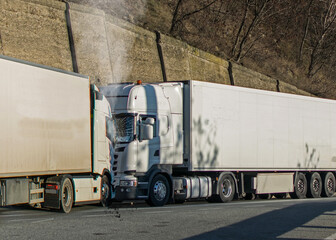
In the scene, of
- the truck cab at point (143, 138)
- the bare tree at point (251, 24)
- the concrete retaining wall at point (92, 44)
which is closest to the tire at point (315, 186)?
the truck cab at point (143, 138)

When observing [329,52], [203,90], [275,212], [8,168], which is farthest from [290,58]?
[8,168]

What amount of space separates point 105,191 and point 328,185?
1213cm

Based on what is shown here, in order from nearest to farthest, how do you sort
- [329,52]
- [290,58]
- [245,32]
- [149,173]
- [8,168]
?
[8,168], [149,173], [245,32], [290,58], [329,52]

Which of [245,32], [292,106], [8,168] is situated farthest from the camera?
[245,32]

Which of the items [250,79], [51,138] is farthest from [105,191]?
[250,79]

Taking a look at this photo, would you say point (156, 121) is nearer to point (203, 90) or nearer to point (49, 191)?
point (203, 90)

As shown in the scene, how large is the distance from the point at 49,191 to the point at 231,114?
330 inches

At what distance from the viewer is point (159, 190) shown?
20.5m

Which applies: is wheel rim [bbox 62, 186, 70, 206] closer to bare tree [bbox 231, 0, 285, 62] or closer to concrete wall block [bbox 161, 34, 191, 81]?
concrete wall block [bbox 161, 34, 191, 81]

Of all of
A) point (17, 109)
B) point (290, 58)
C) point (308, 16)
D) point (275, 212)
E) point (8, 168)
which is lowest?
point (275, 212)

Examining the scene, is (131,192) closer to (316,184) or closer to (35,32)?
(316,184)

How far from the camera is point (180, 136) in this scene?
21359mm

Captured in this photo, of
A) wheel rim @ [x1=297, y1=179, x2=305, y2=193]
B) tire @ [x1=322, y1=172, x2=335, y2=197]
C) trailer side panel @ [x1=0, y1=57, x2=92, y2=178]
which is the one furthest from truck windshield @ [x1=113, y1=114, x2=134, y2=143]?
tire @ [x1=322, y1=172, x2=335, y2=197]

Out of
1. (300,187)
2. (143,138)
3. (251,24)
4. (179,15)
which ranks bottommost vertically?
(300,187)
